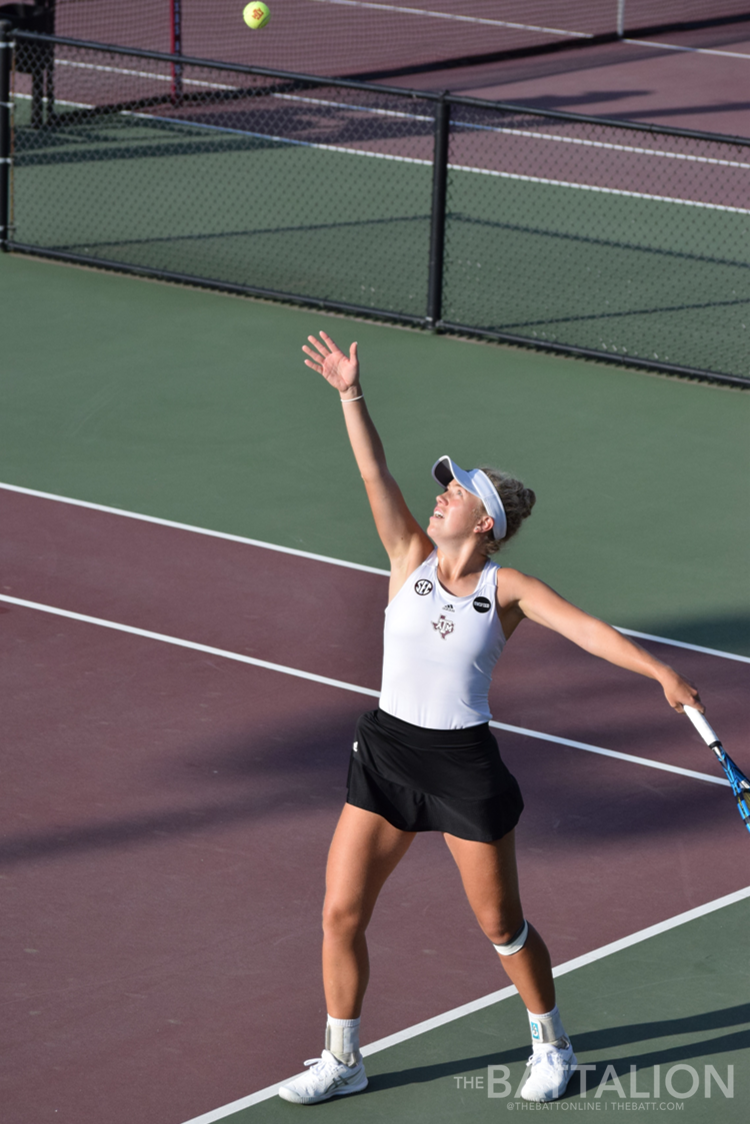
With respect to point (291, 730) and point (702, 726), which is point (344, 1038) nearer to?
point (702, 726)

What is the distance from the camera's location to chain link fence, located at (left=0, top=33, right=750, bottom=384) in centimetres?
1524

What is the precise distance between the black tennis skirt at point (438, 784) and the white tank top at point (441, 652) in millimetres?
62

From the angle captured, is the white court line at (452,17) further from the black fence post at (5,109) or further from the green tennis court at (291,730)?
the green tennis court at (291,730)

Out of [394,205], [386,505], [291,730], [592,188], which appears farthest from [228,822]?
[592,188]

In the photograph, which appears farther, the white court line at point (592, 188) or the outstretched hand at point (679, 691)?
the white court line at point (592, 188)

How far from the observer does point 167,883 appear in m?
7.07

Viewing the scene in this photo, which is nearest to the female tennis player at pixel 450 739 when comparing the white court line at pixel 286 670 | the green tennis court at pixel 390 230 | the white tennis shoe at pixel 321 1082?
the white tennis shoe at pixel 321 1082

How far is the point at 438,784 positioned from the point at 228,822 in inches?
91.1

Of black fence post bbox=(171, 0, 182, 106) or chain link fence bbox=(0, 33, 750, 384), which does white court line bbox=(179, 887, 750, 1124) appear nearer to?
chain link fence bbox=(0, 33, 750, 384)

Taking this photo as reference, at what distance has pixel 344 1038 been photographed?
570cm

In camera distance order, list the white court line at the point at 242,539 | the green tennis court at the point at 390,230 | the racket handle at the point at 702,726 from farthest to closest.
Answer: the green tennis court at the point at 390,230 → the white court line at the point at 242,539 → the racket handle at the point at 702,726

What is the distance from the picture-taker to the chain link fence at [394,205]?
15242 mm

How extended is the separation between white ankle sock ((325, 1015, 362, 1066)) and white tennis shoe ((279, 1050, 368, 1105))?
20mm

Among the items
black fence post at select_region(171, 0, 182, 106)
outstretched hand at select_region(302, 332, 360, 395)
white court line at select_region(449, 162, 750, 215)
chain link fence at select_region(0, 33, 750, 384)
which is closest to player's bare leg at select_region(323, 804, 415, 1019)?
outstretched hand at select_region(302, 332, 360, 395)
